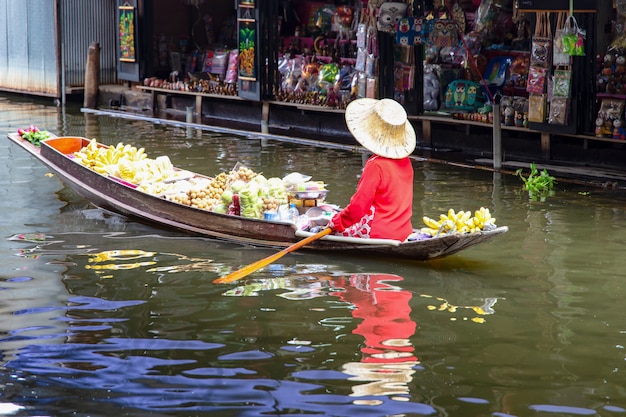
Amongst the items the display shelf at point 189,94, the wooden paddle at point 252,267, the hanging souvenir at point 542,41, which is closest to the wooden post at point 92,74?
the display shelf at point 189,94

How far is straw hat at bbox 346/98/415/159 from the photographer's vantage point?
27.2 ft

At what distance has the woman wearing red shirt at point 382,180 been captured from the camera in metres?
8.22

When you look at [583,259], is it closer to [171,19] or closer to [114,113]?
[114,113]

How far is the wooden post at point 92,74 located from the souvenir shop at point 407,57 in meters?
0.47

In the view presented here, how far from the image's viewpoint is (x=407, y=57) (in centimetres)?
1457

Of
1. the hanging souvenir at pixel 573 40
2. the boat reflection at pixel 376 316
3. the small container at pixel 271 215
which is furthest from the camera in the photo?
the hanging souvenir at pixel 573 40

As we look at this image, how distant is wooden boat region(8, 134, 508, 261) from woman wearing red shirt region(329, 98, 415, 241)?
15 cm

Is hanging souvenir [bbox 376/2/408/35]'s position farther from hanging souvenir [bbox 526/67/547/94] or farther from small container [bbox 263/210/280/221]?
small container [bbox 263/210/280/221]

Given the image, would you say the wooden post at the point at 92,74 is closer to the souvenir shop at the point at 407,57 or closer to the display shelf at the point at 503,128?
the souvenir shop at the point at 407,57

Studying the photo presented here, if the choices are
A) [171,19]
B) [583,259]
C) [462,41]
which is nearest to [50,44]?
[171,19]

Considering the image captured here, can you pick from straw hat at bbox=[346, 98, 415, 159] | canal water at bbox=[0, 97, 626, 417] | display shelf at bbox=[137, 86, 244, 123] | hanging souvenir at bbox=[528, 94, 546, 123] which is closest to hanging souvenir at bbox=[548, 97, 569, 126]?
hanging souvenir at bbox=[528, 94, 546, 123]

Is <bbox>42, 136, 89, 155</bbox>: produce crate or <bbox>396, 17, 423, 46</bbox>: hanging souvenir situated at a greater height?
<bbox>396, 17, 423, 46</bbox>: hanging souvenir

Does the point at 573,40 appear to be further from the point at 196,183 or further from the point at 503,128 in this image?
the point at 196,183

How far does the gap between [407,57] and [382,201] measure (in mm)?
6654
